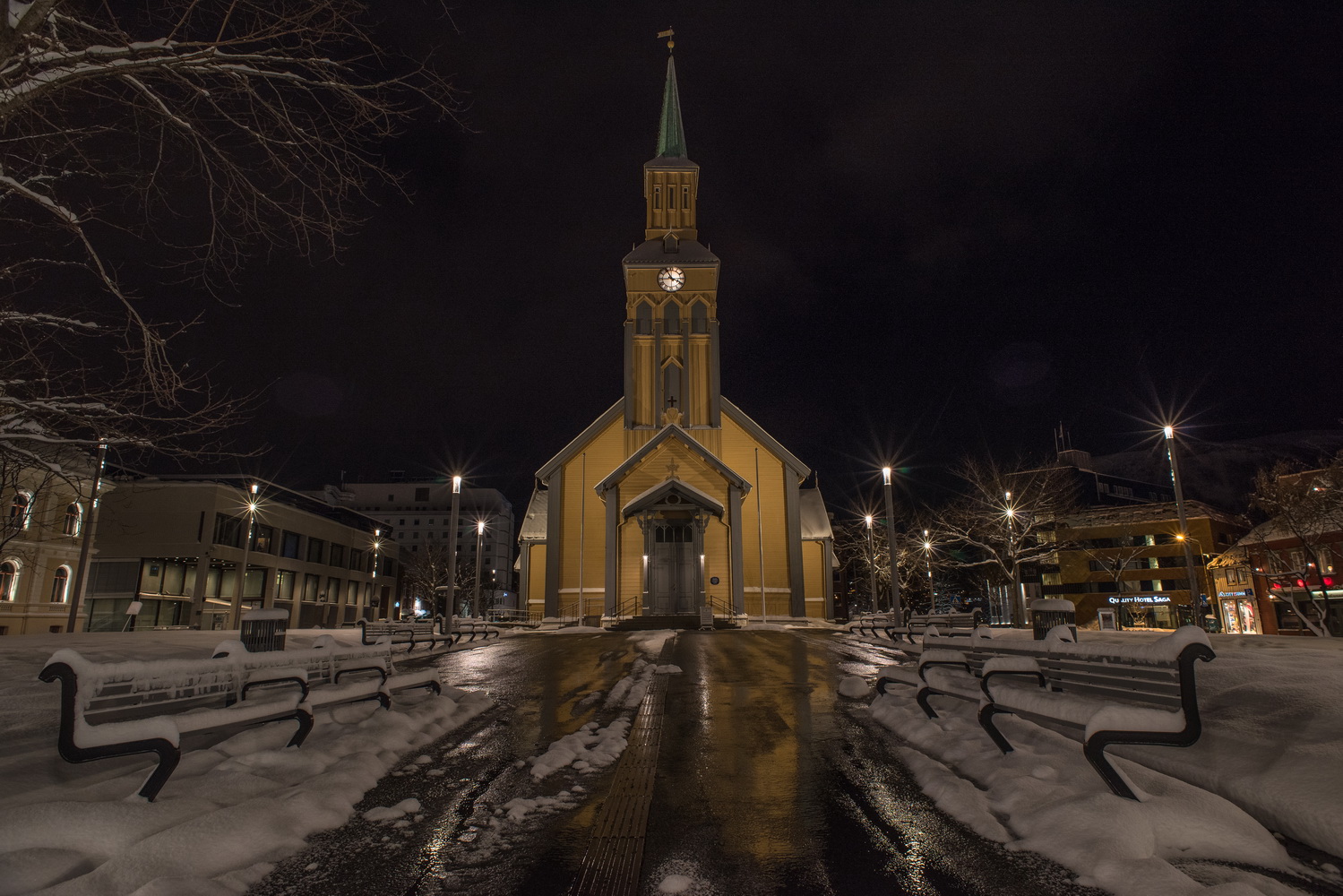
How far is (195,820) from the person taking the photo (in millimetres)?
3936

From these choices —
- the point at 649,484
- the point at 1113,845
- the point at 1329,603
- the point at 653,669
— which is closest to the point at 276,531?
the point at 649,484

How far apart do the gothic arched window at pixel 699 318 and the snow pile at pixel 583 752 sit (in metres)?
32.4

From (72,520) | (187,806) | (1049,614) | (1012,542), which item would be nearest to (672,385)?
(1012,542)

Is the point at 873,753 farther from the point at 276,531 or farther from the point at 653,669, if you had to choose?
the point at 276,531

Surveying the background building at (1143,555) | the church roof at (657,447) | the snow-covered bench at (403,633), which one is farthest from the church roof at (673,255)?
the background building at (1143,555)

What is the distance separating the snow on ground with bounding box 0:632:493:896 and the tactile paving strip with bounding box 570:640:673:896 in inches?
53.6

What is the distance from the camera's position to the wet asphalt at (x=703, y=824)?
359 cm

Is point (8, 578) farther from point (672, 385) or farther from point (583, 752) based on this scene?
point (583, 752)

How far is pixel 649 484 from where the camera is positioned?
33406mm

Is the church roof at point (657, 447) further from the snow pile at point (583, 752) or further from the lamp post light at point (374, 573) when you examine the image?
the lamp post light at point (374, 573)

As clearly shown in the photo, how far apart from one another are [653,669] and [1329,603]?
→ 4090cm

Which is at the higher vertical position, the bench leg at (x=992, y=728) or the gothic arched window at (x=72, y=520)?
the gothic arched window at (x=72, y=520)

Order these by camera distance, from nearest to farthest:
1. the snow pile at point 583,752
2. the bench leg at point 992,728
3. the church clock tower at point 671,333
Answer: the bench leg at point 992,728
the snow pile at point 583,752
the church clock tower at point 671,333

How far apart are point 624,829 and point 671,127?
48.3 metres
